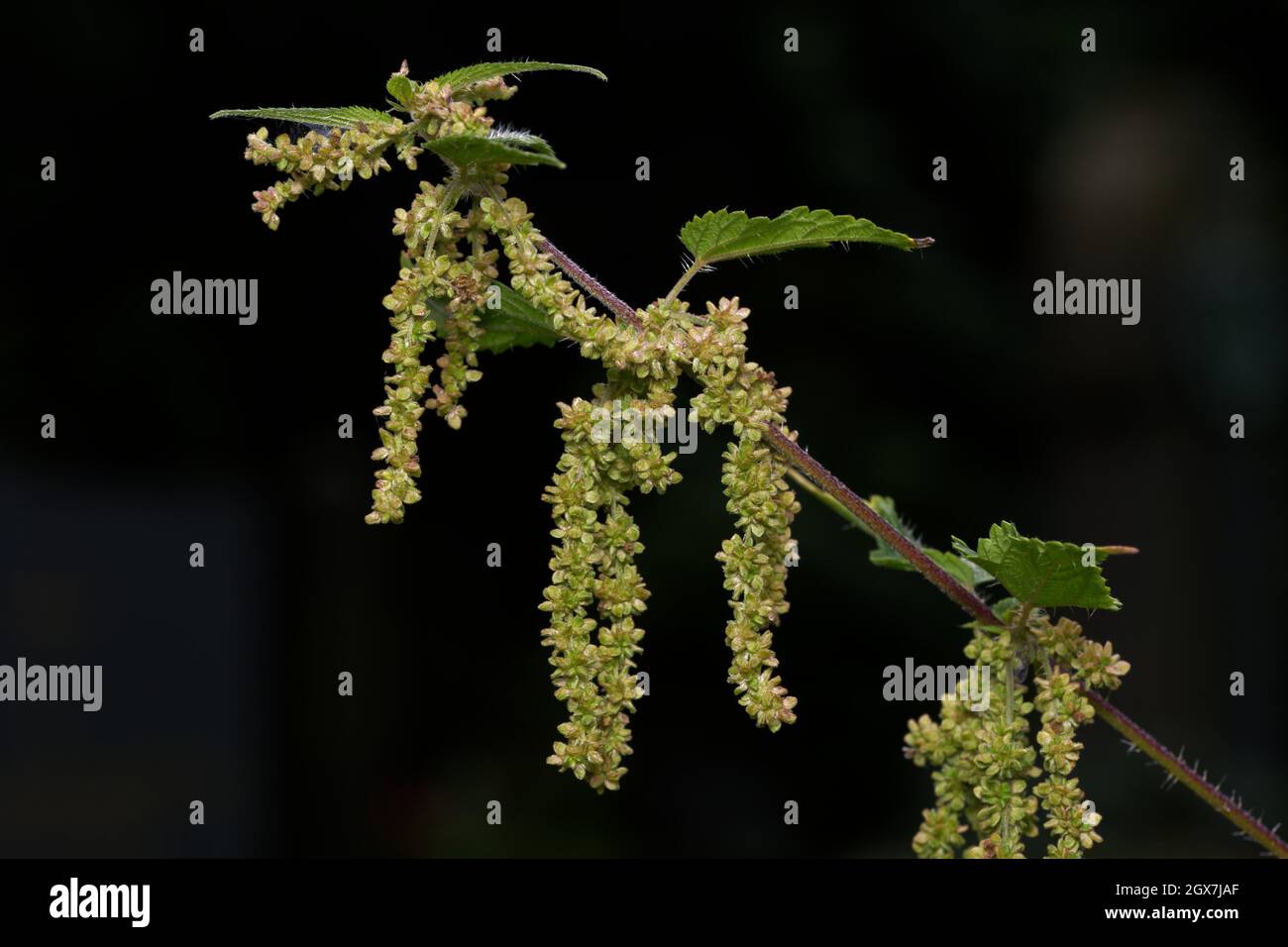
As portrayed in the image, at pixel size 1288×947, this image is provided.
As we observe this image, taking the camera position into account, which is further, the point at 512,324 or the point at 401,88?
the point at 512,324

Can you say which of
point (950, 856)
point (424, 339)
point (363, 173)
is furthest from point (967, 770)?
point (363, 173)

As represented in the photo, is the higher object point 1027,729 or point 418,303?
point 418,303

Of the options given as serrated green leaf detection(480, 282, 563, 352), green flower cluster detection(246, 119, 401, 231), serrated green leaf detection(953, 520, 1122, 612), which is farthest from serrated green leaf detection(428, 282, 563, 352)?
serrated green leaf detection(953, 520, 1122, 612)

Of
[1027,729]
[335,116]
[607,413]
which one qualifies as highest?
[335,116]

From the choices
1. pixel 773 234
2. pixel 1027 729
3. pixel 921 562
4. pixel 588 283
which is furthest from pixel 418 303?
pixel 1027 729

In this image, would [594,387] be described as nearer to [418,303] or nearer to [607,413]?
[607,413]

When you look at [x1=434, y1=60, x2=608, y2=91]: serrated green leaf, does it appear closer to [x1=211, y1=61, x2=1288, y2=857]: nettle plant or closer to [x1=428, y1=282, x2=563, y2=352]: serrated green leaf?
[x1=211, y1=61, x2=1288, y2=857]: nettle plant

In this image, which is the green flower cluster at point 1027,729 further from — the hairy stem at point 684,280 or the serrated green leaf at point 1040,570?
the hairy stem at point 684,280

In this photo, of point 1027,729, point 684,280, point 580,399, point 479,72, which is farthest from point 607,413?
point 1027,729
